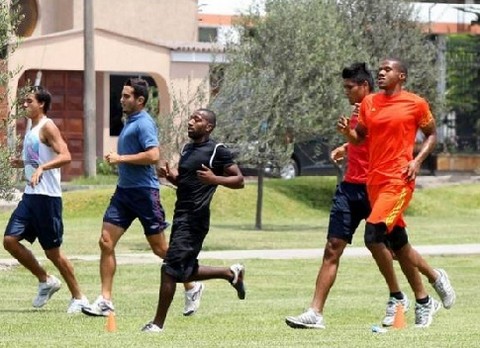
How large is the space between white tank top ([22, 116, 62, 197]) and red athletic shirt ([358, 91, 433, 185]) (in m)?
3.23

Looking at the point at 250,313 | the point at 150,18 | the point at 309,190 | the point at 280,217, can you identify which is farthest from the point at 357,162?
the point at 150,18

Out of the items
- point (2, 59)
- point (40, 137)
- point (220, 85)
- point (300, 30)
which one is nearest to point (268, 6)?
point (300, 30)

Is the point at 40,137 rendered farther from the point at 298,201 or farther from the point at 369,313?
the point at 298,201

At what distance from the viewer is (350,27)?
33594 mm

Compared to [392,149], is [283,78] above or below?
below

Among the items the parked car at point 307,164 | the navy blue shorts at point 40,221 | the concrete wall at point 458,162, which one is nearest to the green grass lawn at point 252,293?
Result: the navy blue shorts at point 40,221

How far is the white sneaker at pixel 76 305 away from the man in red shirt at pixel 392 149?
10.0 feet

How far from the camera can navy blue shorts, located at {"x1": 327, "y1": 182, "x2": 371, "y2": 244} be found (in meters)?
12.2

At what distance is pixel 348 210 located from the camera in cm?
1229

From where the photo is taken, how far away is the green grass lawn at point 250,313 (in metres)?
10.9

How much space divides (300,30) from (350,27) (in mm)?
6241

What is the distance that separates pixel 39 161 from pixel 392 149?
3.52 metres

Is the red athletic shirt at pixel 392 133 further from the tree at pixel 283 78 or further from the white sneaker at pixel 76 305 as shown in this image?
the tree at pixel 283 78

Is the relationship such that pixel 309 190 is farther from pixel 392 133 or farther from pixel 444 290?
pixel 392 133
